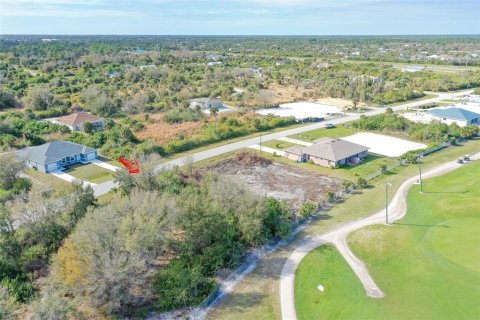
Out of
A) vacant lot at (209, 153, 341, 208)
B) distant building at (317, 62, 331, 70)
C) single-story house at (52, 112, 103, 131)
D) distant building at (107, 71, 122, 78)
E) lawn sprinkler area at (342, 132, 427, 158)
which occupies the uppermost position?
distant building at (317, 62, 331, 70)

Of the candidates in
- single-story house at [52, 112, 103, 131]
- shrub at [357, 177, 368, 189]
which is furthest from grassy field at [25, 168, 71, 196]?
shrub at [357, 177, 368, 189]

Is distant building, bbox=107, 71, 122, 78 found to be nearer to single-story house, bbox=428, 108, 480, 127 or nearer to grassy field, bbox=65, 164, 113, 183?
grassy field, bbox=65, 164, 113, 183

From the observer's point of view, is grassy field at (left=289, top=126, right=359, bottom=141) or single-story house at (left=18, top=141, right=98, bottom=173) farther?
grassy field at (left=289, top=126, right=359, bottom=141)

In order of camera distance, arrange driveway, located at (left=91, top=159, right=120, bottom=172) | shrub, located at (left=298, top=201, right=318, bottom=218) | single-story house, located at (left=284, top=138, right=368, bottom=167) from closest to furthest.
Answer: shrub, located at (left=298, top=201, right=318, bottom=218) → driveway, located at (left=91, top=159, right=120, bottom=172) → single-story house, located at (left=284, top=138, right=368, bottom=167)

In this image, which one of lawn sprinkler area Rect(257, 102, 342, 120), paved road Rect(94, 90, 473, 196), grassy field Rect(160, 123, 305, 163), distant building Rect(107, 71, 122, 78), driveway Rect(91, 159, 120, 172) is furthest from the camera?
distant building Rect(107, 71, 122, 78)

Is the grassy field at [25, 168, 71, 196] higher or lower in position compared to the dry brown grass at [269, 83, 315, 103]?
lower

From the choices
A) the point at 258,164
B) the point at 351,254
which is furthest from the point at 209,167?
the point at 351,254

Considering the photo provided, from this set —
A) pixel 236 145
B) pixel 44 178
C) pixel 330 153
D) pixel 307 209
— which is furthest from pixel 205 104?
pixel 307 209
